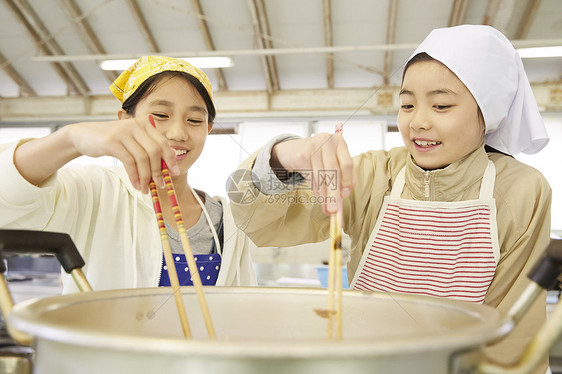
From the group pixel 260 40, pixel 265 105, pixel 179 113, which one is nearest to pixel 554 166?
pixel 265 105

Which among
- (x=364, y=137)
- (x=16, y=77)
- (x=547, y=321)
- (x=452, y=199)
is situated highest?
(x=16, y=77)

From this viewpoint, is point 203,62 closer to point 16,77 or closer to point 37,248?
point 16,77

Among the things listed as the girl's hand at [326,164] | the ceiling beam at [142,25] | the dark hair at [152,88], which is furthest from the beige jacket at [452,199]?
the ceiling beam at [142,25]

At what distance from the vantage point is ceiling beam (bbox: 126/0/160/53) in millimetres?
4832

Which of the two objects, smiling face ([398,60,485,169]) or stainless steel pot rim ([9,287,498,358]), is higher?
smiling face ([398,60,485,169])

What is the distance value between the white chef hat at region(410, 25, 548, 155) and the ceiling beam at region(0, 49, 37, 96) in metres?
5.98

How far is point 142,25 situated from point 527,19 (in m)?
3.82

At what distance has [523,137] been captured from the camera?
2.74 ft

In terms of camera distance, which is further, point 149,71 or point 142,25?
point 142,25

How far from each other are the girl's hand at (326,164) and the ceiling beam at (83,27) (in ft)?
16.5

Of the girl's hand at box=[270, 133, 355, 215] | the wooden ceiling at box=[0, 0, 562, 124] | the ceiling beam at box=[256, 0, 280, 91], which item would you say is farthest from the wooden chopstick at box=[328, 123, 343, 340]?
the ceiling beam at box=[256, 0, 280, 91]

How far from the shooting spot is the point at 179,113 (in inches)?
35.9

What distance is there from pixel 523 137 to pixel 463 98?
0.55 ft

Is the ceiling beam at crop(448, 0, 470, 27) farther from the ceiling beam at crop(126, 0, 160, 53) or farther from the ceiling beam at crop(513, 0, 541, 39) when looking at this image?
the ceiling beam at crop(126, 0, 160, 53)
